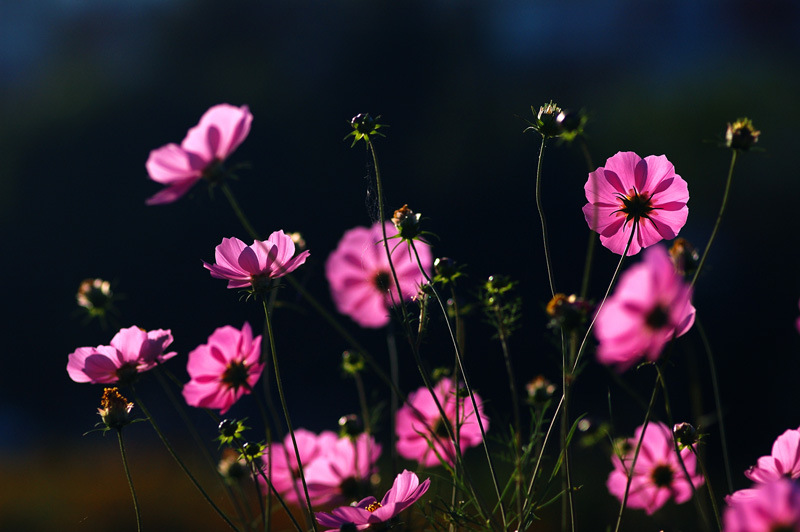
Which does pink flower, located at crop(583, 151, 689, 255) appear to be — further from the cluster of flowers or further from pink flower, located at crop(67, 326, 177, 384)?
pink flower, located at crop(67, 326, 177, 384)

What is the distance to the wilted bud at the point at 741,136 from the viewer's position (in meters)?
0.60

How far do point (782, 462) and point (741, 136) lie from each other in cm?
25

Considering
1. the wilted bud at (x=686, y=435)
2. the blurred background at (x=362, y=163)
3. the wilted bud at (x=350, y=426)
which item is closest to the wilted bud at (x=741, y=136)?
the wilted bud at (x=686, y=435)

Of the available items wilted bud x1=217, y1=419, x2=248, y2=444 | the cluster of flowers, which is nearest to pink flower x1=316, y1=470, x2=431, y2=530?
the cluster of flowers

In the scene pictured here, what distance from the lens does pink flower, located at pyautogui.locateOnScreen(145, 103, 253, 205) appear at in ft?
1.75

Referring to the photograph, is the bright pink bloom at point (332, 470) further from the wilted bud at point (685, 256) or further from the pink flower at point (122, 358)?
the wilted bud at point (685, 256)

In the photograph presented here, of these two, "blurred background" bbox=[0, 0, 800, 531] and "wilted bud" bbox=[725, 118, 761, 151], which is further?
"blurred background" bbox=[0, 0, 800, 531]

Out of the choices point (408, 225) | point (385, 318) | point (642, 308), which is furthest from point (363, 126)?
point (642, 308)

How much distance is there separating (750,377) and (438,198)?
143 centimetres

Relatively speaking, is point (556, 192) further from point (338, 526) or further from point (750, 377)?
point (338, 526)

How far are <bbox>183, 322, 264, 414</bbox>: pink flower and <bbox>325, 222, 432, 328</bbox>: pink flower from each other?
13cm

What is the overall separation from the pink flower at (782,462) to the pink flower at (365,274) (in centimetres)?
33

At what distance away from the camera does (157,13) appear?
13.5 ft

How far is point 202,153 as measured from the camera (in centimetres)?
54
